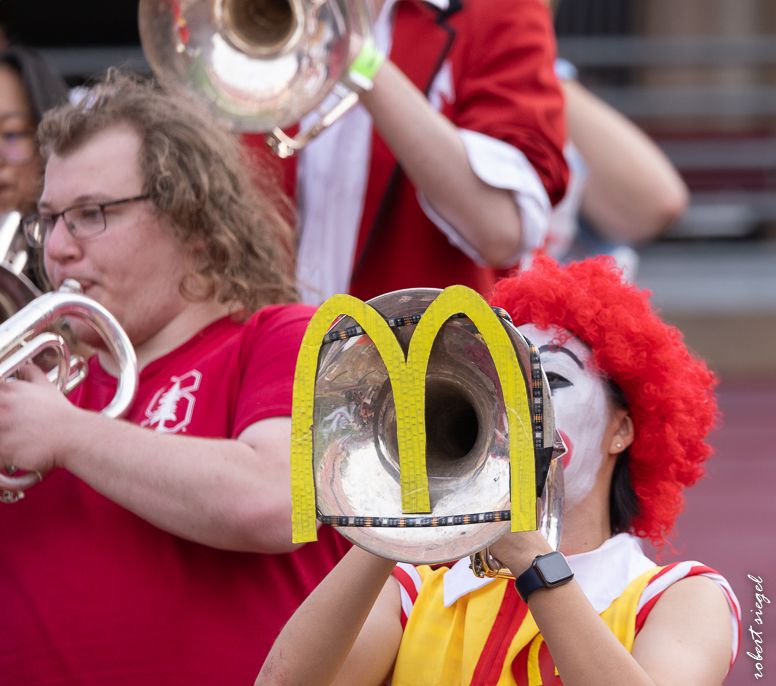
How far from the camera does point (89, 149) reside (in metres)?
2.24

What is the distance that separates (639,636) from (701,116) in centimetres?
882

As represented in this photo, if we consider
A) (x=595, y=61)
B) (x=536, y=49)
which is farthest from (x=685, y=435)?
(x=595, y=61)

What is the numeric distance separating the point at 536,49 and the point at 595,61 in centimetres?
653

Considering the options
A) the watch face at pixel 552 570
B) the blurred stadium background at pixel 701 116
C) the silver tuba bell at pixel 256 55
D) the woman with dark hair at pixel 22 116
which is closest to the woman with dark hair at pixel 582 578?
the watch face at pixel 552 570

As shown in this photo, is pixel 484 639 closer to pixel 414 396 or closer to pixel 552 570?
pixel 552 570

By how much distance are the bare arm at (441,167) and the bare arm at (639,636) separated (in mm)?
975

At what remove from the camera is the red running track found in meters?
4.04

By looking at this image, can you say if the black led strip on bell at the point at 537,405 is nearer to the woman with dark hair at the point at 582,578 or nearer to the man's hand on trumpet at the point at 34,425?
the woman with dark hair at the point at 582,578

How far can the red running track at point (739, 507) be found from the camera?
4.04m

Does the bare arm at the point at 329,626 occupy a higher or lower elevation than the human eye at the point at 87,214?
lower

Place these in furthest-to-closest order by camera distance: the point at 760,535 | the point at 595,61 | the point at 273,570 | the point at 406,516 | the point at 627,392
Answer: the point at 595,61, the point at 760,535, the point at 273,570, the point at 627,392, the point at 406,516

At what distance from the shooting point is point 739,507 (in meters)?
5.27

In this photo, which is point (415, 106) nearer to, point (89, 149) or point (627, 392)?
point (89, 149)

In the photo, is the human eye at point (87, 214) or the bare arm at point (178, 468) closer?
the bare arm at point (178, 468)
